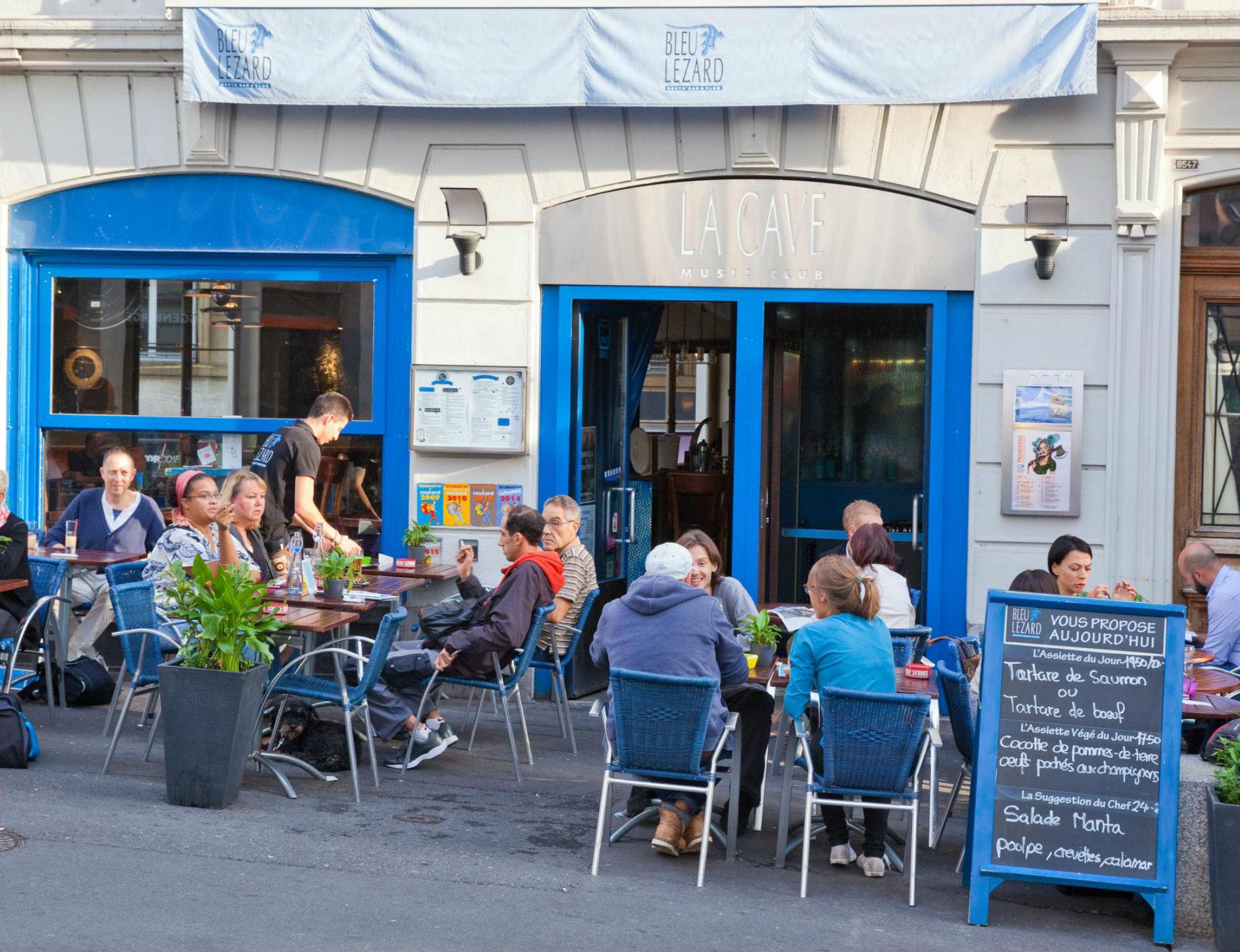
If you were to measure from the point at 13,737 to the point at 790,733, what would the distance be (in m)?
3.74

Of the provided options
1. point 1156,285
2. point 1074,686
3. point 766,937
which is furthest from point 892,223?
point 766,937

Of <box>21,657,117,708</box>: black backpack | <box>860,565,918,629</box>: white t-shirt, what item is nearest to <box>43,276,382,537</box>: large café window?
<box>21,657,117,708</box>: black backpack

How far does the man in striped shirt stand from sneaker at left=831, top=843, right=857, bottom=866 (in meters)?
2.42

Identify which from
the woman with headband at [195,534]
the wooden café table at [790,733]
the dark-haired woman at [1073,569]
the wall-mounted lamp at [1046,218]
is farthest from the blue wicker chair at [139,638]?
the wall-mounted lamp at [1046,218]

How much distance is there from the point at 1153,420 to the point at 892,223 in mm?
1970

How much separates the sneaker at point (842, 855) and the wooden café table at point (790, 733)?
0.17 m

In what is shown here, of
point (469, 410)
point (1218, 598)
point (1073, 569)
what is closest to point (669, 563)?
point (1073, 569)

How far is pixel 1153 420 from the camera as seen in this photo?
28.8 ft

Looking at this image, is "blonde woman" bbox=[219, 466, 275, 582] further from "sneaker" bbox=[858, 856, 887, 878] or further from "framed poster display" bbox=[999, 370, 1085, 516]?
"framed poster display" bbox=[999, 370, 1085, 516]

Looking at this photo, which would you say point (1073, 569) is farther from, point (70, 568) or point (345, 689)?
point (70, 568)

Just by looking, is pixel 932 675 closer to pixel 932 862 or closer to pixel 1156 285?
pixel 932 862

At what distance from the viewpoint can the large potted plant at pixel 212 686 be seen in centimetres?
636

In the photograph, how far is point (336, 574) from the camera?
7.77 meters

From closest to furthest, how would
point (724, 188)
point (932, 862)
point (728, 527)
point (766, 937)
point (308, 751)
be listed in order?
point (766, 937) → point (932, 862) → point (308, 751) → point (724, 188) → point (728, 527)
